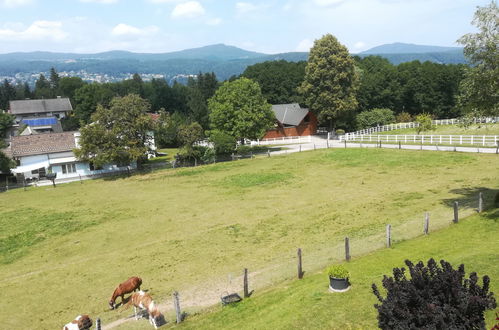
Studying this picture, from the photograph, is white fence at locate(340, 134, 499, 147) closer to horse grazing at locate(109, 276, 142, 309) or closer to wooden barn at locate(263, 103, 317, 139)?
wooden barn at locate(263, 103, 317, 139)

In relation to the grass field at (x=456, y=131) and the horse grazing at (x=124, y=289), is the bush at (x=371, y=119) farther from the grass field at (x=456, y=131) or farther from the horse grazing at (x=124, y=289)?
the horse grazing at (x=124, y=289)

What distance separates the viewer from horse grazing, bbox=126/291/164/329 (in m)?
12.9

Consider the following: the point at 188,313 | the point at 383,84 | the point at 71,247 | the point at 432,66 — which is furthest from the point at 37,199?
the point at 432,66

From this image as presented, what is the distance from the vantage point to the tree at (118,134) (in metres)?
43.7

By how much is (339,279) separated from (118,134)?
38838 millimetres

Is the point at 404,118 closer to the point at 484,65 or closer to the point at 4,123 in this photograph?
the point at 484,65

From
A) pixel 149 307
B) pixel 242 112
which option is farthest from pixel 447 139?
pixel 149 307

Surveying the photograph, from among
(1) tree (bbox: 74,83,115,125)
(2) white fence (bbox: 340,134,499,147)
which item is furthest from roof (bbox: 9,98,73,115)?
(2) white fence (bbox: 340,134,499,147)

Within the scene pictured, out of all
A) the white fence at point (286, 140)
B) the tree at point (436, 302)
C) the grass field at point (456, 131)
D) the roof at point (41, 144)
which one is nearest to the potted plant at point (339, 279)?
the tree at point (436, 302)

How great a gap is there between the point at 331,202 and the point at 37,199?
2800 cm

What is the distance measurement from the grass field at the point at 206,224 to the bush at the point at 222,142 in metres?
9.14

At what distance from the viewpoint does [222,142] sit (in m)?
49.3

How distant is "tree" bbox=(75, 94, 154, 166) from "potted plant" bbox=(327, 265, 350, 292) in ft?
118

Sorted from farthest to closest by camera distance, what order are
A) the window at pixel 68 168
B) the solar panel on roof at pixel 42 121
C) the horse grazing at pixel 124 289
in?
the solar panel on roof at pixel 42 121 < the window at pixel 68 168 < the horse grazing at pixel 124 289
